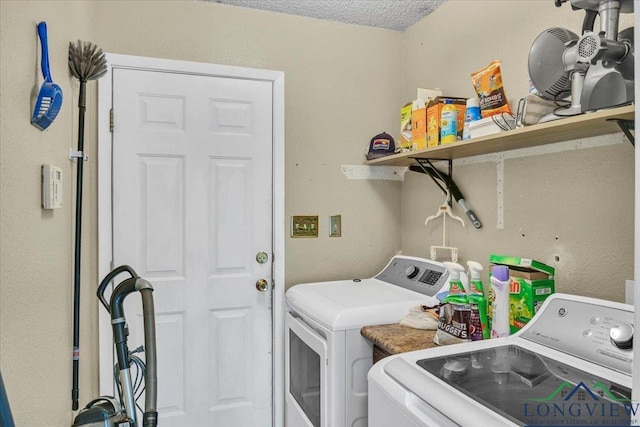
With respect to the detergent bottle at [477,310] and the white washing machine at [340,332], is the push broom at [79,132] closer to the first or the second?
the white washing machine at [340,332]

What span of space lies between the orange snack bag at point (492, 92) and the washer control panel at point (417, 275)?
2.46ft

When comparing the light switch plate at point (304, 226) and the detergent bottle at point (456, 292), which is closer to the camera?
the detergent bottle at point (456, 292)

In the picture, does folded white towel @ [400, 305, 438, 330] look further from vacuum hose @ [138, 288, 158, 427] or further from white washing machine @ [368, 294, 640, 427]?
vacuum hose @ [138, 288, 158, 427]

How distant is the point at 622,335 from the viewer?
1.07 m

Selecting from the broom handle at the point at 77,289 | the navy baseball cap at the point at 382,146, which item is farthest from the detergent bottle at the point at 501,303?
the broom handle at the point at 77,289

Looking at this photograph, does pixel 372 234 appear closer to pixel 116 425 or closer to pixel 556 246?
pixel 556 246

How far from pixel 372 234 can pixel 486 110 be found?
43.2 inches

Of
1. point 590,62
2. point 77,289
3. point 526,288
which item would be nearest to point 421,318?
point 526,288

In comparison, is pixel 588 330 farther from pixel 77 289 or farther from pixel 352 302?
pixel 77 289

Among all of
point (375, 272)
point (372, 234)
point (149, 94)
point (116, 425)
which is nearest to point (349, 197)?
point (372, 234)

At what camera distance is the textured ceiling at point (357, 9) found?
216cm

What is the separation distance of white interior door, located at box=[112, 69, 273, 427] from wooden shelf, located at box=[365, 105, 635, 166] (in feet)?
2.89

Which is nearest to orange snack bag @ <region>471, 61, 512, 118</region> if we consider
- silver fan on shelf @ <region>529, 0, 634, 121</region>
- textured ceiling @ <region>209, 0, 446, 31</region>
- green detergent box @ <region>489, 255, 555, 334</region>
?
silver fan on shelf @ <region>529, 0, 634, 121</region>

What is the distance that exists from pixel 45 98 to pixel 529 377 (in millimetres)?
1491
